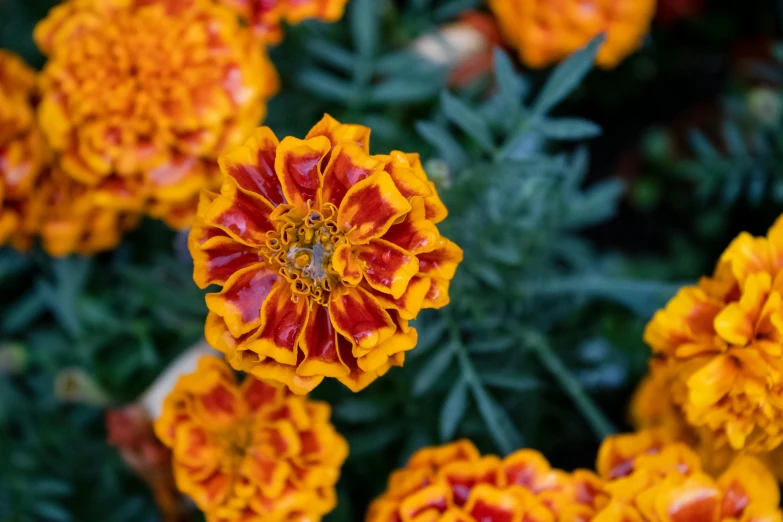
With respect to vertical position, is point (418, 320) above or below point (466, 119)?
below

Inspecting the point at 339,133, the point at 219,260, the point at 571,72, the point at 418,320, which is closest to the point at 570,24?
the point at 571,72

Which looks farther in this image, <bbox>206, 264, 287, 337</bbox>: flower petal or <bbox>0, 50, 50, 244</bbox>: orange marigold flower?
<bbox>0, 50, 50, 244</bbox>: orange marigold flower

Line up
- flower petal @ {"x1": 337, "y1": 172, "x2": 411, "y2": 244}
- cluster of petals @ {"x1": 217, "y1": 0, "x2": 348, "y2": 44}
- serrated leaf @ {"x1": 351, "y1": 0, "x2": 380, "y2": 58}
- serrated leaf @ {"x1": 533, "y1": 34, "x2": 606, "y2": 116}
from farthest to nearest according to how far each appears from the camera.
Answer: serrated leaf @ {"x1": 351, "y1": 0, "x2": 380, "y2": 58}, cluster of petals @ {"x1": 217, "y1": 0, "x2": 348, "y2": 44}, serrated leaf @ {"x1": 533, "y1": 34, "x2": 606, "y2": 116}, flower petal @ {"x1": 337, "y1": 172, "x2": 411, "y2": 244}

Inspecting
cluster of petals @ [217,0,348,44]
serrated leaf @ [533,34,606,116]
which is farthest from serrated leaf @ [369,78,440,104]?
serrated leaf @ [533,34,606,116]

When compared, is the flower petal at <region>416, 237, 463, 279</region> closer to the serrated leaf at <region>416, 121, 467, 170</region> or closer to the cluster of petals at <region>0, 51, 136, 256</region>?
the serrated leaf at <region>416, 121, 467, 170</region>

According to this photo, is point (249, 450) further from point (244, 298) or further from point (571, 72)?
point (571, 72)

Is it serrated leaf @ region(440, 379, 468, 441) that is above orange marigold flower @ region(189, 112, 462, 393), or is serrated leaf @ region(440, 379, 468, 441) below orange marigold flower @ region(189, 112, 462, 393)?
below
